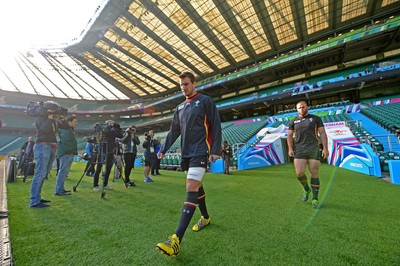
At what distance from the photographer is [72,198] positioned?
3.70 metres

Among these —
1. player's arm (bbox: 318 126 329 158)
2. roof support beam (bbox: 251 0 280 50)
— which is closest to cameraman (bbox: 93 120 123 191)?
player's arm (bbox: 318 126 329 158)

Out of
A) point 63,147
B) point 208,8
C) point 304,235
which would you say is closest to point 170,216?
point 304,235

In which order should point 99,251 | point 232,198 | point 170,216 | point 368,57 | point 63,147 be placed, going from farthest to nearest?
point 368,57 → point 63,147 → point 232,198 → point 170,216 → point 99,251

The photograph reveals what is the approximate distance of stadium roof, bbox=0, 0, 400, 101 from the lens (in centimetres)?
1669

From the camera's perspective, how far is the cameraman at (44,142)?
3.17m

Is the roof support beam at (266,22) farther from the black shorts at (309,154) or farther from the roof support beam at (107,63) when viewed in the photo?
the roof support beam at (107,63)

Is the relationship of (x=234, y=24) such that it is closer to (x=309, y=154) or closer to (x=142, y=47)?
(x=142, y=47)

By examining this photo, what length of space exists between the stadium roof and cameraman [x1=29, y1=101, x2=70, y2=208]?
1725 cm

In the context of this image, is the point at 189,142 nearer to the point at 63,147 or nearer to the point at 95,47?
the point at 63,147

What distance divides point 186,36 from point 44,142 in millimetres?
20648

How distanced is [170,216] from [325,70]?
26211 millimetres

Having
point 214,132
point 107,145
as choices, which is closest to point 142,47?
point 107,145

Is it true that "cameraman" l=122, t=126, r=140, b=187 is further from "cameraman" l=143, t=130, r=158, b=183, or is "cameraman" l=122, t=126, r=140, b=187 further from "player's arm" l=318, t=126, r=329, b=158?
"player's arm" l=318, t=126, r=329, b=158

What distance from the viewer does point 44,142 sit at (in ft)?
11.1
